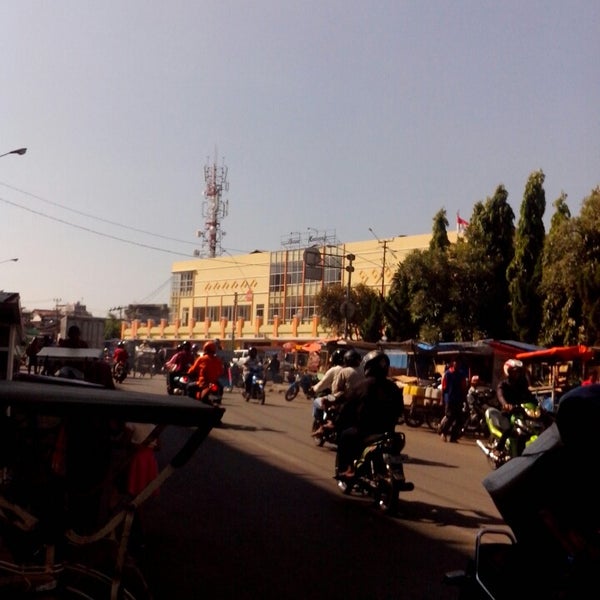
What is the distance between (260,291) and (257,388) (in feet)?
189

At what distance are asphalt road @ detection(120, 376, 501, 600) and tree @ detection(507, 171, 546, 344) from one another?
81.8 feet

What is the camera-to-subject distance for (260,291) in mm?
86000

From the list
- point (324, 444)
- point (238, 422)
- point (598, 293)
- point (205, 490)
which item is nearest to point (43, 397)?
point (205, 490)

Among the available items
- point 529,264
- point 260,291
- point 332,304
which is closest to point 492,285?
point 529,264

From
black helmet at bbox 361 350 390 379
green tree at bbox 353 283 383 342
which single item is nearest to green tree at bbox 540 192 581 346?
green tree at bbox 353 283 383 342

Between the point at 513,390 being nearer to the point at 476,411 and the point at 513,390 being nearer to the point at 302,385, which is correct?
the point at 476,411

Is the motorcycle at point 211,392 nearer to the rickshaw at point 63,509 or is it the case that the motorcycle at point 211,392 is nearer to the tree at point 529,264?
the rickshaw at point 63,509

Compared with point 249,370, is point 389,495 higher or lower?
lower

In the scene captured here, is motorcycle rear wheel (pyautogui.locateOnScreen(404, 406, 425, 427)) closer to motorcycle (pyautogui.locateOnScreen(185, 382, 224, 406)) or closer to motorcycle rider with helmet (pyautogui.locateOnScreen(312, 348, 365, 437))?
motorcycle (pyautogui.locateOnScreen(185, 382, 224, 406))

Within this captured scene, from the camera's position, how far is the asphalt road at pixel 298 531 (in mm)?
6637

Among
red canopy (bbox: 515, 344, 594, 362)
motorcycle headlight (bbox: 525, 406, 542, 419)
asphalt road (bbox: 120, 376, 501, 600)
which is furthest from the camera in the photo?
red canopy (bbox: 515, 344, 594, 362)

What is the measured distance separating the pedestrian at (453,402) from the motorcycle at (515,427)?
7.01 metres

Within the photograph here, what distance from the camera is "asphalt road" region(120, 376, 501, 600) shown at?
6.64m

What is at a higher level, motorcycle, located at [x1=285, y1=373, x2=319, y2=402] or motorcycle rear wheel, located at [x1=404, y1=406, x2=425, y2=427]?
motorcycle, located at [x1=285, y1=373, x2=319, y2=402]
